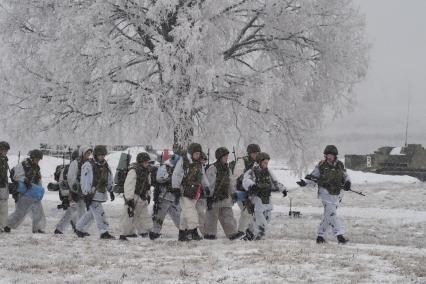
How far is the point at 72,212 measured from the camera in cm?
1145

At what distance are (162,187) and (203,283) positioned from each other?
15.9 feet

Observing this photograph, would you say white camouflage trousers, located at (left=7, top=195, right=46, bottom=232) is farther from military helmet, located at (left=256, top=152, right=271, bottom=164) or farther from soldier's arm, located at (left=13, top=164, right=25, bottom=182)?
military helmet, located at (left=256, top=152, right=271, bottom=164)

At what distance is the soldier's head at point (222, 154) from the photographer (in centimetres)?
1080

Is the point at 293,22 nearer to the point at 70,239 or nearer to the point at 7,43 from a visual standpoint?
the point at 7,43

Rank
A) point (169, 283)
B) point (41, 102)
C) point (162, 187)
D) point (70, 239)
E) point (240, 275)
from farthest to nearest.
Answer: point (41, 102), point (162, 187), point (70, 239), point (240, 275), point (169, 283)

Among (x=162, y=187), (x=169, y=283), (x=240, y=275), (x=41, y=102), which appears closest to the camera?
(x=169, y=283)

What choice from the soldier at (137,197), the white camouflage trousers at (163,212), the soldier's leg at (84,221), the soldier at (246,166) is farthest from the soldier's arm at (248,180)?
the soldier's leg at (84,221)

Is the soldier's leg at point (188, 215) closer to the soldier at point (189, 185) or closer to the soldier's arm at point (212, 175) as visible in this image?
the soldier at point (189, 185)

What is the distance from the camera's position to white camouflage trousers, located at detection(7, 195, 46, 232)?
36.7ft

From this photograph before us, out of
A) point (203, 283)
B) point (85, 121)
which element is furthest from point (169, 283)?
point (85, 121)

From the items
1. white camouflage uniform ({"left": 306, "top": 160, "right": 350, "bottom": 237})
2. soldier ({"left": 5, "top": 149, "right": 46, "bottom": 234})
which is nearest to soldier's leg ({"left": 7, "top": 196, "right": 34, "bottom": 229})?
soldier ({"left": 5, "top": 149, "right": 46, "bottom": 234})

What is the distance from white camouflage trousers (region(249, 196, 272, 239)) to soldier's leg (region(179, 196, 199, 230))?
1028mm

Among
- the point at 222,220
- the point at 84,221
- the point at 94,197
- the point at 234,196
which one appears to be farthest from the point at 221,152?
the point at 84,221

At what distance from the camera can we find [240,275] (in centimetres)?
673
